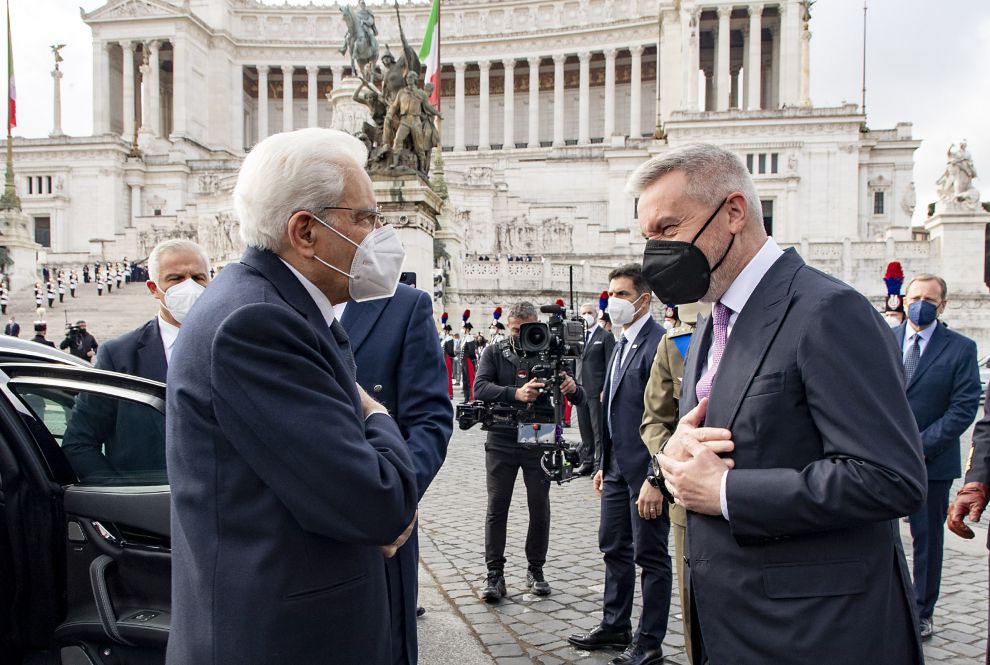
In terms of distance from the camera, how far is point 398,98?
599 inches

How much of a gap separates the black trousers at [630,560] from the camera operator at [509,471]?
2.92 ft

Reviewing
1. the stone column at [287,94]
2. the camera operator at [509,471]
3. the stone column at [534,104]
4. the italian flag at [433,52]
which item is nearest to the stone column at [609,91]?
the stone column at [534,104]

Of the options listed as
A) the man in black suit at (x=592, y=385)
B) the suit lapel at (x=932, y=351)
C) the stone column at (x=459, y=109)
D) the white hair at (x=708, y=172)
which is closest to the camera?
the white hair at (x=708, y=172)

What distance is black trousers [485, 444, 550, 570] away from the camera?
19.3ft

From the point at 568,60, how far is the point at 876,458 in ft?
243

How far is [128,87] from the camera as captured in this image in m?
68.4

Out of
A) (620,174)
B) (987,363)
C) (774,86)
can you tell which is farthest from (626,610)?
(774,86)

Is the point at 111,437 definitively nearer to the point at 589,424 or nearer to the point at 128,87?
the point at 589,424

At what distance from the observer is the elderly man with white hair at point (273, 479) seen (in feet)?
6.53

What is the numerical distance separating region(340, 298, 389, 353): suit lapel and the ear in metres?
1.13

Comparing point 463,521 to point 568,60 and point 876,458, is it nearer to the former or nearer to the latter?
point 876,458

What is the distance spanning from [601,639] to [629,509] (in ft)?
2.57

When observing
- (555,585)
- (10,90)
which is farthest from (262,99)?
(555,585)

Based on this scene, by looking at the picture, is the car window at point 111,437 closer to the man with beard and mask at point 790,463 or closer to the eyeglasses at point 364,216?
the eyeglasses at point 364,216
